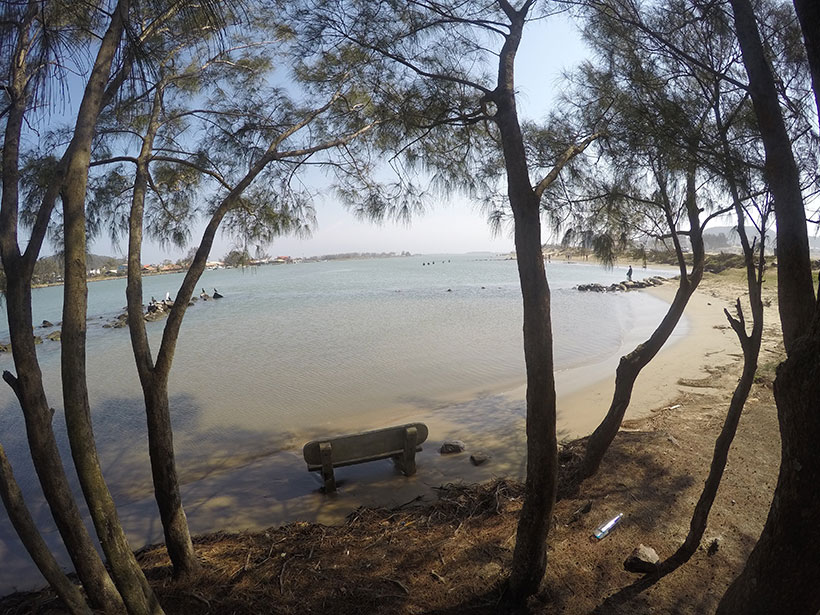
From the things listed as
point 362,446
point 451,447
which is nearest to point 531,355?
point 362,446

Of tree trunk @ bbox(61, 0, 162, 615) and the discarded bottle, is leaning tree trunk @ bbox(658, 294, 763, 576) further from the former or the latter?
tree trunk @ bbox(61, 0, 162, 615)

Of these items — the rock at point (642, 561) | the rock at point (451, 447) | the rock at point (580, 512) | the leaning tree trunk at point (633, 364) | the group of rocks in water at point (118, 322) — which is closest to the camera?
the rock at point (642, 561)

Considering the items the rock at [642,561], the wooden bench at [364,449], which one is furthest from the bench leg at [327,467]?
the rock at [642,561]

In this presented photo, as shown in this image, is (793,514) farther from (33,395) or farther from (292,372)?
(292,372)

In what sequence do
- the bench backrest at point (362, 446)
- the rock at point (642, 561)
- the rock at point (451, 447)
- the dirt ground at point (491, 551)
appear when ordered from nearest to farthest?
1. the dirt ground at point (491, 551)
2. the rock at point (642, 561)
3. the bench backrest at point (362, 446)
4. the rock at point (451, 447)

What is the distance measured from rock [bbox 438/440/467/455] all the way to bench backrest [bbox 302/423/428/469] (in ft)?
2.79

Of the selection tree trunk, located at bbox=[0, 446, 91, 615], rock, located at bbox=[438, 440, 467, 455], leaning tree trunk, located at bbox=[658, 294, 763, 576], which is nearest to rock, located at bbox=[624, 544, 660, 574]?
leaning tree trunk, located at bbox=[658, 294, 763, 576]

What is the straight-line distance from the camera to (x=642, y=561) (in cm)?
327

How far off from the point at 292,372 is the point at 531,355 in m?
10.9

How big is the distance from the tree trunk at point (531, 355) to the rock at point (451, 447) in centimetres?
372

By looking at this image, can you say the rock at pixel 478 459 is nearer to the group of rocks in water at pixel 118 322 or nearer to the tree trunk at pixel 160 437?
the tree trunk at pixel 160 437

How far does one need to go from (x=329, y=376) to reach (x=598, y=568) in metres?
9.58

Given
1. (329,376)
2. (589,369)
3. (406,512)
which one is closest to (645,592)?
(406,512)

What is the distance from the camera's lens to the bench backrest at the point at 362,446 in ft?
18.6
